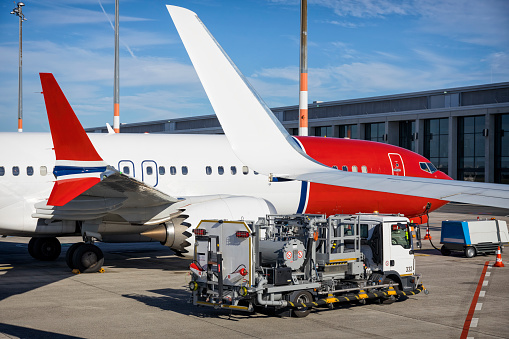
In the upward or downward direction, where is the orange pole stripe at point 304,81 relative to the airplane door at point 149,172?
upward

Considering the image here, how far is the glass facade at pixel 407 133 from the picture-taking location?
6011 centimetres

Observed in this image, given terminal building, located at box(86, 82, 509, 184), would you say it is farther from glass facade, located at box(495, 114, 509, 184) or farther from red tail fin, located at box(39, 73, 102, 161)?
red tail fin, located at box(39, 73, 102, 161)

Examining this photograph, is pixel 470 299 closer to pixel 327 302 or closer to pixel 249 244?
pixel 327 302

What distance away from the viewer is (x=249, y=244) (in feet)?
41.2

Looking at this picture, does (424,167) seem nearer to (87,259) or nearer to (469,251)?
(469,251)

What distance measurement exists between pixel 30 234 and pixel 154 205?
414 cm

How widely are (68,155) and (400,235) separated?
8139 millimetres

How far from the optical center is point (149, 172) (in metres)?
20.3

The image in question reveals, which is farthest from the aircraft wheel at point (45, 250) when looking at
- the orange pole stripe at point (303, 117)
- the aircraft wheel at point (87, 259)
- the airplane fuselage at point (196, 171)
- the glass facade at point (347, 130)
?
the glass facade at point (347, 130)

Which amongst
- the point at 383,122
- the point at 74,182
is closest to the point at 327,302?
the point at 74,182

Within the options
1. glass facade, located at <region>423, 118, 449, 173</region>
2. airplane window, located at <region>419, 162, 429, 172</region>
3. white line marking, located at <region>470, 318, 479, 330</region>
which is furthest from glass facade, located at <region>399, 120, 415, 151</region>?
white line marking, located at <region>470, 318, 479, 330</region>

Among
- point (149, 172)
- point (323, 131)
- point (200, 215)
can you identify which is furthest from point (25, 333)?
point (323, 131)

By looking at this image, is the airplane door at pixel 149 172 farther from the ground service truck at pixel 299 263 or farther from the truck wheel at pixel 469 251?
the truck wheel at pixel 469 251

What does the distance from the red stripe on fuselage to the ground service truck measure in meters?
6.62
